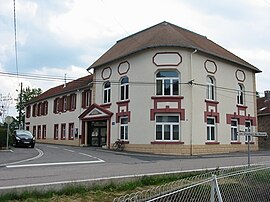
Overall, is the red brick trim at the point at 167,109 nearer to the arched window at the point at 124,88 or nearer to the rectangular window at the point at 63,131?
the arched window at the point at 124,88

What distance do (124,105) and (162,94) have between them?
3.62 metres

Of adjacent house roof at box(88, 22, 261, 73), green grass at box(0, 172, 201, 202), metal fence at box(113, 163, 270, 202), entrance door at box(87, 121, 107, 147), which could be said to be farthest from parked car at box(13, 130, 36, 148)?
metal fence at box(113, 163, 270, 202)

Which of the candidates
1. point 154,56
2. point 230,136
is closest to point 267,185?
point 154,56

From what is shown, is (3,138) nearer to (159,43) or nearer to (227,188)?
(159,43)

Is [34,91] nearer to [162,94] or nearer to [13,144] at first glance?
Result: [13,144]

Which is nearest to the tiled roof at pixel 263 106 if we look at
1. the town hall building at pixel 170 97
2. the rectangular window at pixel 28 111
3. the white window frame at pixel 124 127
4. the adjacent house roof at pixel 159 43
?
the town hall building at pixel 170 97

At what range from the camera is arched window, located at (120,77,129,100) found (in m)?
28.1

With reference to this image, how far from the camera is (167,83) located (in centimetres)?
2589

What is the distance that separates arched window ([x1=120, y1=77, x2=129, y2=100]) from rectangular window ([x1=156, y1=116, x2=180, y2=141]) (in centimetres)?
412

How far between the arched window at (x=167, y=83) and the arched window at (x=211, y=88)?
314 centimetres

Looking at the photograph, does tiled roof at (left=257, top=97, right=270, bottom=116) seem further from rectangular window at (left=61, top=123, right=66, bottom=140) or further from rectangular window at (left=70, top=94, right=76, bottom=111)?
rectangular window at (left=61, top=123, right=66, bottom=140)

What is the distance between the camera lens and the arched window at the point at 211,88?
2728 centimetres

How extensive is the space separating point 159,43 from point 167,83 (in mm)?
3097

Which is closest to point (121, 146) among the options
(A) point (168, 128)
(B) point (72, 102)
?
(A) point (168, 128)
